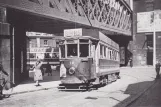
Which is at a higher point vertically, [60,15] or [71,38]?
[60,15]

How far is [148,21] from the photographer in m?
43.9

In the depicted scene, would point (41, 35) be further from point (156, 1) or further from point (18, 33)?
point (18, 33)

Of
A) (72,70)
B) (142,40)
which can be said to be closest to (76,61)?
(72,70)

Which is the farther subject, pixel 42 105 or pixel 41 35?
pixel 41 35

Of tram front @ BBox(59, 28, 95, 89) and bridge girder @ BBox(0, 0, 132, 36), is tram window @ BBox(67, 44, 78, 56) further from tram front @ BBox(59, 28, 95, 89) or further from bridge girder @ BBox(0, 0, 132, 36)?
bridge girder @ BBox(0, 0, 132, 36)

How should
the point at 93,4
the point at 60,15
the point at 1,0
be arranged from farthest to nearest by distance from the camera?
the point at 93,4
the point at 60,15
the point at 1,0

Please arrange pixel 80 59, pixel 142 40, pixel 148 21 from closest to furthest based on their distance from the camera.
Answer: pixel 80 59 → pixel 148 21 → pixel 142 40

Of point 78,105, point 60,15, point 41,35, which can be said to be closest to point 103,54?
point 60,15

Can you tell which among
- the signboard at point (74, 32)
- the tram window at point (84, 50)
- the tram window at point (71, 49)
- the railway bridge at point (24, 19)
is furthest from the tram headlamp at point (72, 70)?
the railway bridge at point (24, 19)

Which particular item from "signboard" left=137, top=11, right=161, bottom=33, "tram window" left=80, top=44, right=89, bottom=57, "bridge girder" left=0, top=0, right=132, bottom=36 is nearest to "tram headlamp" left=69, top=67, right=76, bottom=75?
"tram window" left=80, top=44, right=89, bottom=57

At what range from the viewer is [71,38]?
13.7 m

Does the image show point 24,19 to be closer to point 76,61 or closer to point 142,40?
point 76,61

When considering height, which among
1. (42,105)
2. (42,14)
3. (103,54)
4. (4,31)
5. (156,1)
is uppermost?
(156,1)

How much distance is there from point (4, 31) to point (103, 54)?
572 centimetres
